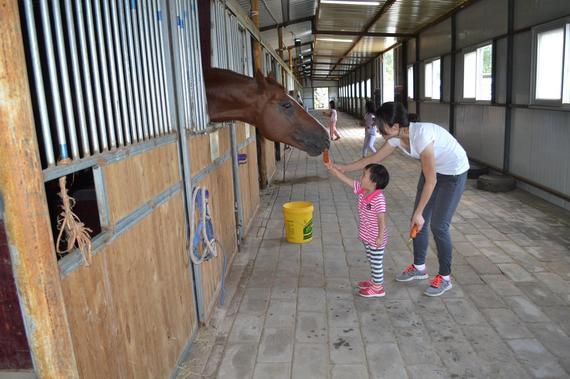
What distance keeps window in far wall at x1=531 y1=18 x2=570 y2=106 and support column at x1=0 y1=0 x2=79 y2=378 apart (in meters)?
6.24

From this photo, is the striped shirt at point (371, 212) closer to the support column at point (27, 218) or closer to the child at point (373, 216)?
the child at point (373, 216)

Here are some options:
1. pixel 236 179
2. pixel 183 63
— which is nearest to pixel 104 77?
pixel 183 63

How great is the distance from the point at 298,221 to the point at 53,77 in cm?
344

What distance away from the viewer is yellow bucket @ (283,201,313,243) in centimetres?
459

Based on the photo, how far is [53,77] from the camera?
1364 mm

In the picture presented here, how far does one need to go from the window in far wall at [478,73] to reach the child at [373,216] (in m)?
5.86

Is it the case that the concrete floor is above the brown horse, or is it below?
below

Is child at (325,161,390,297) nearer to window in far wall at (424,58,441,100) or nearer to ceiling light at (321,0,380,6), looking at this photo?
ceiling light at (321,0,380,6)

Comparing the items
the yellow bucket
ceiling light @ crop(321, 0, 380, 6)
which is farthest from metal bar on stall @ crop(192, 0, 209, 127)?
ceiling light @ crop(321, 0, 380, 6)

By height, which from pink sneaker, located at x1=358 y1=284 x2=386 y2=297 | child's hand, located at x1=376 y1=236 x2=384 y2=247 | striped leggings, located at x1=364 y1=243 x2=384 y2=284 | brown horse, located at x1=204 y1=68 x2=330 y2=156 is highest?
brown horse, located at x1=204 y1=68 x2=330 y2=156

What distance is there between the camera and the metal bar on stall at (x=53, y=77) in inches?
52.4

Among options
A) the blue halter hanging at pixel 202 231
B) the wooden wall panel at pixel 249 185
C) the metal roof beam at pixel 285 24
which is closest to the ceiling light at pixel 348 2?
the metal roof beam at pixel 285 24

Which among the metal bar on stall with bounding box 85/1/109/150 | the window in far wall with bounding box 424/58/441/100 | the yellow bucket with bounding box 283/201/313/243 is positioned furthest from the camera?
the window in far wall with bounding box 424/58/441/100

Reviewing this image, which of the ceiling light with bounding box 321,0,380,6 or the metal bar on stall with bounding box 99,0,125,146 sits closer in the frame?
the metal bar on stall with bounding box 99,0,125,146
